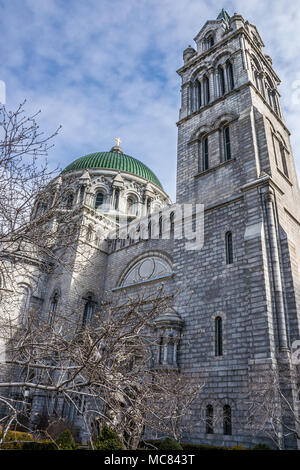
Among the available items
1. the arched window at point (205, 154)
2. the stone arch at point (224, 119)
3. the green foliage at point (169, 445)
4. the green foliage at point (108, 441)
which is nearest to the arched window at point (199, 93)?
the stone arch at point (224, 119)

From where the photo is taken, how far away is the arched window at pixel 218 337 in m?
13.9

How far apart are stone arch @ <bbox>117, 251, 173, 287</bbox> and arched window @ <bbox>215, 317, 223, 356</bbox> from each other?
5.05 meters

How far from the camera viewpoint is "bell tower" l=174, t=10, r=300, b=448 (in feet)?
41.0

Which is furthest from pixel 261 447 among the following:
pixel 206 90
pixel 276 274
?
pixel 206 90

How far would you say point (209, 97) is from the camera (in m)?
22.5

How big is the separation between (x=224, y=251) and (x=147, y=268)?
22.6ft

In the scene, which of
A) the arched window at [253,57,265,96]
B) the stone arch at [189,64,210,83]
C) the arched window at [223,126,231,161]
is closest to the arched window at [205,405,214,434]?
the arched window at [223,126,231,161]

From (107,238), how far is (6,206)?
1888 cm

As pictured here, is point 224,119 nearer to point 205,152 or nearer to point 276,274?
point 205,152

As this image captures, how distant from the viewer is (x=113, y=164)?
37.4 m

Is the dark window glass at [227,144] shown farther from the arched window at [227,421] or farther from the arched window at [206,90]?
the arched window at [227,421]

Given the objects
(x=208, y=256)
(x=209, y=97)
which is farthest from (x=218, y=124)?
(x=208, y=256)

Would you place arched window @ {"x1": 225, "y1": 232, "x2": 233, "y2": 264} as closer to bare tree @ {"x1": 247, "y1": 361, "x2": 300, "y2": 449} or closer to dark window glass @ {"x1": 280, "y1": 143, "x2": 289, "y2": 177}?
bare tree @ {"x1": 247, "y1": 361, "x2": 300, "y2": 449}
